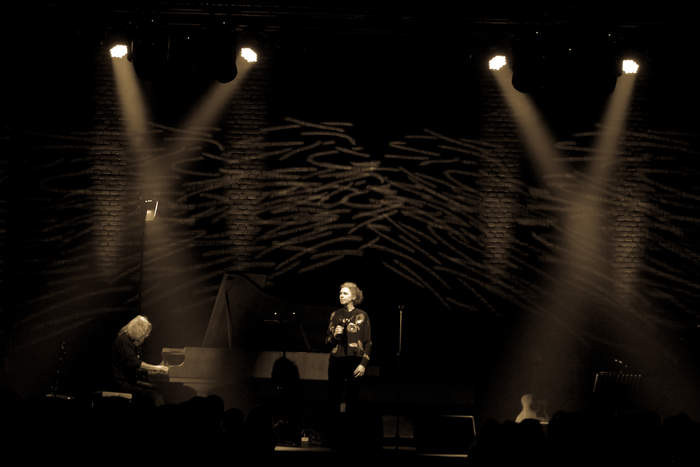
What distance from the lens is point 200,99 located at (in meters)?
8.92

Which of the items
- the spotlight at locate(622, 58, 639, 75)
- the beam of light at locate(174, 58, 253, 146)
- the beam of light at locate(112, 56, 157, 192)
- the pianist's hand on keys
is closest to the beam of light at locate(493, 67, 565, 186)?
the spotlight at locate(622, 58, 639, 75)

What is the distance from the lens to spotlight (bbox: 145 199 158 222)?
8.05 m

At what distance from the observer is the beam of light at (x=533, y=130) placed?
8875 millimetres

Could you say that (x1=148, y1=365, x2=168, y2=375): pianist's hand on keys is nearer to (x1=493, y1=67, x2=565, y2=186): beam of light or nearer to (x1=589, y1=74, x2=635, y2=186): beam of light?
(x1=493, y1=67, x2=565, y2=186): beam of light

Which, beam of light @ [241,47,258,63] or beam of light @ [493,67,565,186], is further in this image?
beam of light @ [493,67,565,186]

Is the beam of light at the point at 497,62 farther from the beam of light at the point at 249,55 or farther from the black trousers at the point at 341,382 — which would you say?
the black trousers at the point at 341,382

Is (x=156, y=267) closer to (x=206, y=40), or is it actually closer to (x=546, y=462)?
(x=206, y=40)

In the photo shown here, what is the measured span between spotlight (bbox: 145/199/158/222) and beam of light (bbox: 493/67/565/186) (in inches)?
182

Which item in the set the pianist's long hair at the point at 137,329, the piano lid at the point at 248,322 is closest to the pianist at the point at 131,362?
the pianist's long hair at the point at 137,329

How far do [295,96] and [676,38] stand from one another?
4.55 metres

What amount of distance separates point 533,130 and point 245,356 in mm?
4685

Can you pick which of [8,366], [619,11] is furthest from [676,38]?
[8,366]

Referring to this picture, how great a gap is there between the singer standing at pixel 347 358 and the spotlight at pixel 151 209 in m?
2.58

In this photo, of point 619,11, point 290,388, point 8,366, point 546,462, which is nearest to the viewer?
point 546,462
